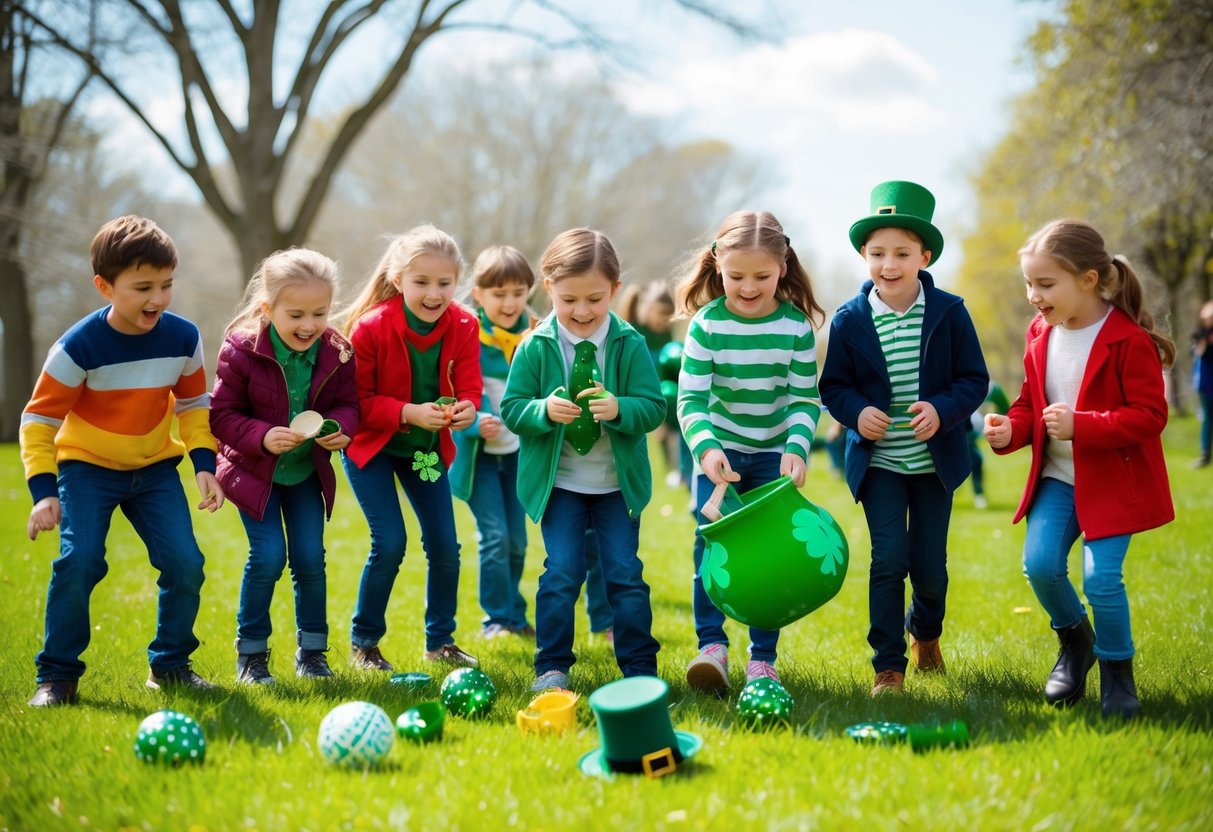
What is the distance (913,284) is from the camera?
424 centimetres

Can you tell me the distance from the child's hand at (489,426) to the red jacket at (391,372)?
168mm

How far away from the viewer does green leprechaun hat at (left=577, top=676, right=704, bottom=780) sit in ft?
9.91

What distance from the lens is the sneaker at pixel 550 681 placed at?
4.13m

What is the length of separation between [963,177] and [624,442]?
108 feet

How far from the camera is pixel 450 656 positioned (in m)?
4.88

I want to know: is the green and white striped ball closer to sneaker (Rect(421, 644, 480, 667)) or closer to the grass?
the grass

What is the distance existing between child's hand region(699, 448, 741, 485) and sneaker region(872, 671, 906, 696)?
3.26ft

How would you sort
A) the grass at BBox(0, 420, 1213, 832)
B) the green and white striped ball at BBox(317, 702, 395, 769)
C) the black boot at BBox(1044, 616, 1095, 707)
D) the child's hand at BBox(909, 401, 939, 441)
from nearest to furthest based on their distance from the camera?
the grass at BBox(0, 420, 1213, 832), the green and white striped ball at BBox(317, 702, 395, 769), the black boot at BBox(1044, 616, 1095, 707), the child's hand at BBox(909, 401, 939, 441)

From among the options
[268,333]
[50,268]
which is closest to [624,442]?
[268,333]

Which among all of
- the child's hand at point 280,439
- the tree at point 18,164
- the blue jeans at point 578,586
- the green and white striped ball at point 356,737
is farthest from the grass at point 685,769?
the tree at point 18,164

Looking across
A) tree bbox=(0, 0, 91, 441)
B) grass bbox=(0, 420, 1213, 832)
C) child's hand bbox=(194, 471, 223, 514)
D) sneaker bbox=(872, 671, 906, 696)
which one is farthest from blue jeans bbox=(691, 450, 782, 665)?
tree bbox=(0, 0, 91, 441)

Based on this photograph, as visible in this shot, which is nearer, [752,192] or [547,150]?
[547,150]

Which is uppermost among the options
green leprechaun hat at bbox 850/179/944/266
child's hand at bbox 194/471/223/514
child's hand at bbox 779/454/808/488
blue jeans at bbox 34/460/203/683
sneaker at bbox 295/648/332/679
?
green leprechaun hat at bbox 850/179/944/266

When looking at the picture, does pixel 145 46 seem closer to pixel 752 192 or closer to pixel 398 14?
pixel 398 14
